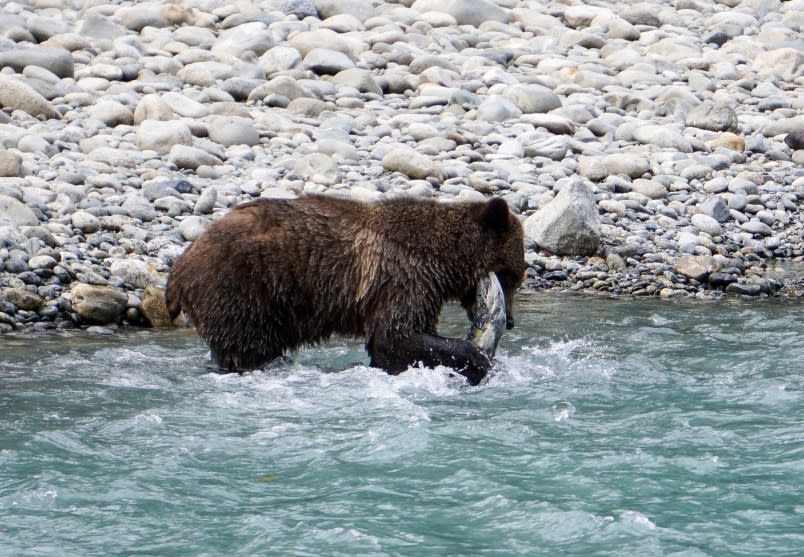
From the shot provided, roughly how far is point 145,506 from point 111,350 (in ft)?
10.8

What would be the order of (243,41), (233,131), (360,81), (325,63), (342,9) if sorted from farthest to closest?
(342,9), (243,41), (325,63), (360,81), (233,131)

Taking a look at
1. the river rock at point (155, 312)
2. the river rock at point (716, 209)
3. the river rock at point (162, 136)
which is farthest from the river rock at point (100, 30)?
the river rock at point (716, 209)

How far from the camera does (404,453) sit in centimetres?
592

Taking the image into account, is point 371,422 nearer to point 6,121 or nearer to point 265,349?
point 265,349

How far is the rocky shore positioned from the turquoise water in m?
2.15

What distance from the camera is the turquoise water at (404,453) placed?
4.90 metres

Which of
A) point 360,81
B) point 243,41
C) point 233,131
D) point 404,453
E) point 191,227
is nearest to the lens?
point 404,453

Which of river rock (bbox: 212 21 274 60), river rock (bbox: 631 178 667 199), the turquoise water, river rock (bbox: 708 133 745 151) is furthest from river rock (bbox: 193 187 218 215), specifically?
river rock (bbox: 708 133 745 151)

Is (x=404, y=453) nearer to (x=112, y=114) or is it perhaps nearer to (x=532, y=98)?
(x=112, y=114)

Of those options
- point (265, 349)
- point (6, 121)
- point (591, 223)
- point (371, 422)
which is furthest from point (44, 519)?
point (6, 121)

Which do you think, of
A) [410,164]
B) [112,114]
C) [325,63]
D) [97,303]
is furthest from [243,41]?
[97,303]

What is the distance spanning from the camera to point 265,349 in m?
7.51

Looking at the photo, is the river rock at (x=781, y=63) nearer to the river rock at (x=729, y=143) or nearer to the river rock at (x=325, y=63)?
the river rock at (x=729, y=143)

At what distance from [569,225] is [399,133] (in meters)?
3.14
